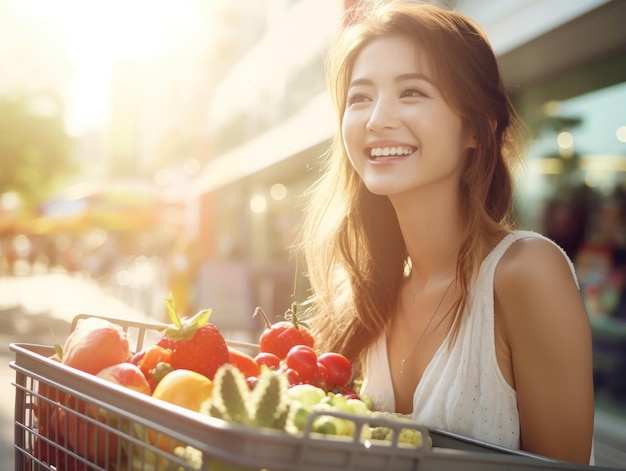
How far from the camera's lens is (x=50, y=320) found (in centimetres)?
1507

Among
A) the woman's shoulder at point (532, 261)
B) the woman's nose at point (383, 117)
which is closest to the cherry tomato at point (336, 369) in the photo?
the woman's shoulder at point (532, 261)

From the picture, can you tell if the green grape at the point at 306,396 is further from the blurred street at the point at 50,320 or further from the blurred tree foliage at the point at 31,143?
the blurred tree foliage at the point at 31,143

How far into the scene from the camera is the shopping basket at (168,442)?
1.13m

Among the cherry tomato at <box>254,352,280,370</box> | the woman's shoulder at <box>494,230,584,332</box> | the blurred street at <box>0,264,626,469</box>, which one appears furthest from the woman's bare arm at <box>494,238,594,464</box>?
the blurred street at <box>0,264,626,469</box>

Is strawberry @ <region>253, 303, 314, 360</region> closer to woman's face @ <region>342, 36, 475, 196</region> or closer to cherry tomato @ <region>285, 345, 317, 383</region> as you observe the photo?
cherry tomato @ <region>285, 345, 317, 383</region>

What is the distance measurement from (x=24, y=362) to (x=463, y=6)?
6538mm

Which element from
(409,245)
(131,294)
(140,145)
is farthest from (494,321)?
(140,145)

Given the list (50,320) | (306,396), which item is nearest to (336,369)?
(306,396)

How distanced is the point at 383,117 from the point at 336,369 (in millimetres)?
676

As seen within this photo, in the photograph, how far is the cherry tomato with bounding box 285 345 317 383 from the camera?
200 centimetres

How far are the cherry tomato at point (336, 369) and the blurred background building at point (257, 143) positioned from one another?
1205mm

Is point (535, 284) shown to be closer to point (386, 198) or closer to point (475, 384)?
point (475, 384)

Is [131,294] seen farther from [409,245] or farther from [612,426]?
[409,245]

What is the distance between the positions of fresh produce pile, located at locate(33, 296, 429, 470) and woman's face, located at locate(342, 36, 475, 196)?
545 millimetres
